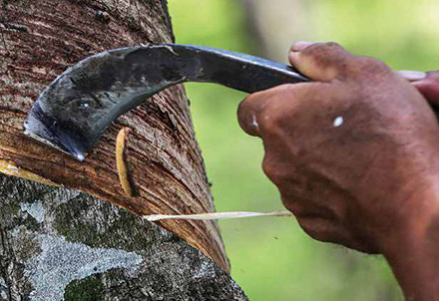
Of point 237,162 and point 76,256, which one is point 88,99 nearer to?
point 76,256

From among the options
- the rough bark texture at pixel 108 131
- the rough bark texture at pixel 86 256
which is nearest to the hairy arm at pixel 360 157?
the rough bark texture at pixel 86 256

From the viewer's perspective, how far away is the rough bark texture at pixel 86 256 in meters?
1.34

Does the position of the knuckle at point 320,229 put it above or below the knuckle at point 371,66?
below

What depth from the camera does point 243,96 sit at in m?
6.07

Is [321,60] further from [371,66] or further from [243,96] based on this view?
[243,96]

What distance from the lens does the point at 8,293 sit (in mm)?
1321

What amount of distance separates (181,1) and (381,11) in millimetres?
1543

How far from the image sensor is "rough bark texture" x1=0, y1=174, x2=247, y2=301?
1340mm

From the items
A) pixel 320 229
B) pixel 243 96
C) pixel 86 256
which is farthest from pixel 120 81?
pixel 243 96

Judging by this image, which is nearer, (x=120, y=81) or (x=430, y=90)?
(x=430, y=90)

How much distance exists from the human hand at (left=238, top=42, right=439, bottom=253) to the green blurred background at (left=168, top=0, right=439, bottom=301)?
3205 mm

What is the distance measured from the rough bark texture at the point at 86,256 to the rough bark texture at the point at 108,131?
0.21ft

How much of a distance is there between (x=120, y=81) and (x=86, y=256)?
0.89 feet

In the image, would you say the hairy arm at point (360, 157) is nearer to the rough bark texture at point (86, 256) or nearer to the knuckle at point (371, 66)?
the knuckle at point (371, 66)
